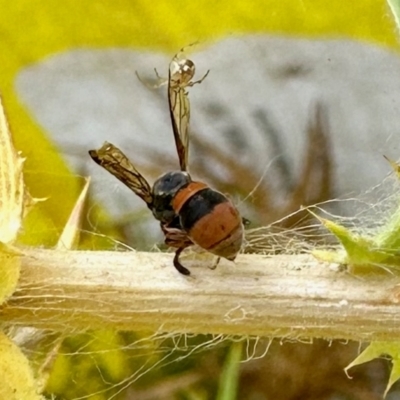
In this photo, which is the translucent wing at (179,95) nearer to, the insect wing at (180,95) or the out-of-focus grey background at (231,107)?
the insect wing at (180,95)

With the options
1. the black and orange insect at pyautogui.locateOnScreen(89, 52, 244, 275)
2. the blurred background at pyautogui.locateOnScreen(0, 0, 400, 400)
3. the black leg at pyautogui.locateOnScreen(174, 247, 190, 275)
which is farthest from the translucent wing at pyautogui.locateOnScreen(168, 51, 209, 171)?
the blurred background at pyautogui.locateOnScreen(0, 0, 400, 400)

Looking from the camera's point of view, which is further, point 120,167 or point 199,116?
point 199,116

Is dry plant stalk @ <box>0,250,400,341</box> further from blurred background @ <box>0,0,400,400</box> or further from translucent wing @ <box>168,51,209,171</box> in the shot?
blurred background @ <box>0,0,400,400</box>

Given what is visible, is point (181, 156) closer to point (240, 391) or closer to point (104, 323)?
point (104, 323)

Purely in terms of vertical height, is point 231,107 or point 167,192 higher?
point 167,192

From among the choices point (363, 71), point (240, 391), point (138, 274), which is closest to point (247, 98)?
point (363, 71)

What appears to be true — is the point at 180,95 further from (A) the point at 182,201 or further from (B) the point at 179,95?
(A) the point at 182,201

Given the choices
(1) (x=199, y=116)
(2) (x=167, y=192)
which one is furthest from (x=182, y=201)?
(1) (x=199, y=116)
